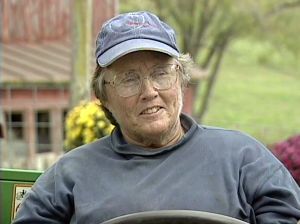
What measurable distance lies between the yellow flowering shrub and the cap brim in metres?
2.71

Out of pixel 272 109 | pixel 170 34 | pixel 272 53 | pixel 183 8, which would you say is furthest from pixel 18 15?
pixel 272 109

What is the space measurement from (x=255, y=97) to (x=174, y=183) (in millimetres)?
25446

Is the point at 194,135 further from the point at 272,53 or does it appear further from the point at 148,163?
the point at 272,53

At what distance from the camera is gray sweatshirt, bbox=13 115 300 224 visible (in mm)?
2438

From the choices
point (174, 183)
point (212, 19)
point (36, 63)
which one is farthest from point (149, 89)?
point (212, 19)

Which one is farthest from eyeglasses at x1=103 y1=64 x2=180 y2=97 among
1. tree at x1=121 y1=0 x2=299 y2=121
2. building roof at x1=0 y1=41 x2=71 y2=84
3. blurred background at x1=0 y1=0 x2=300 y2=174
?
tree at x1=121 y1=0 x2=299 y2=121

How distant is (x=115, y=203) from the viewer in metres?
2.46

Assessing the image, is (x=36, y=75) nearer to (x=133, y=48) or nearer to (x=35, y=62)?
(x=35, y=62)

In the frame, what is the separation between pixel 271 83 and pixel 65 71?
1838cm

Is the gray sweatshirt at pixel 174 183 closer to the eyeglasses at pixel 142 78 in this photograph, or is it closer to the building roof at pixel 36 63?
the eyeglasses at pixel 142 78

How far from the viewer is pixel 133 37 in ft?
8.43

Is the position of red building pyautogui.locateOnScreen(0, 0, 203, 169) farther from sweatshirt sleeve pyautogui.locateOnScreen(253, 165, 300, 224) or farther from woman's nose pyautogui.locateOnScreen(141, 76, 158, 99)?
sweatshirt sleeve pyautogui.locateOnScreen(253, 165, 300, 224)

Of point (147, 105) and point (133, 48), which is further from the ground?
point (133, 48)

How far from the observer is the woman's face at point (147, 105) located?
2.57m
